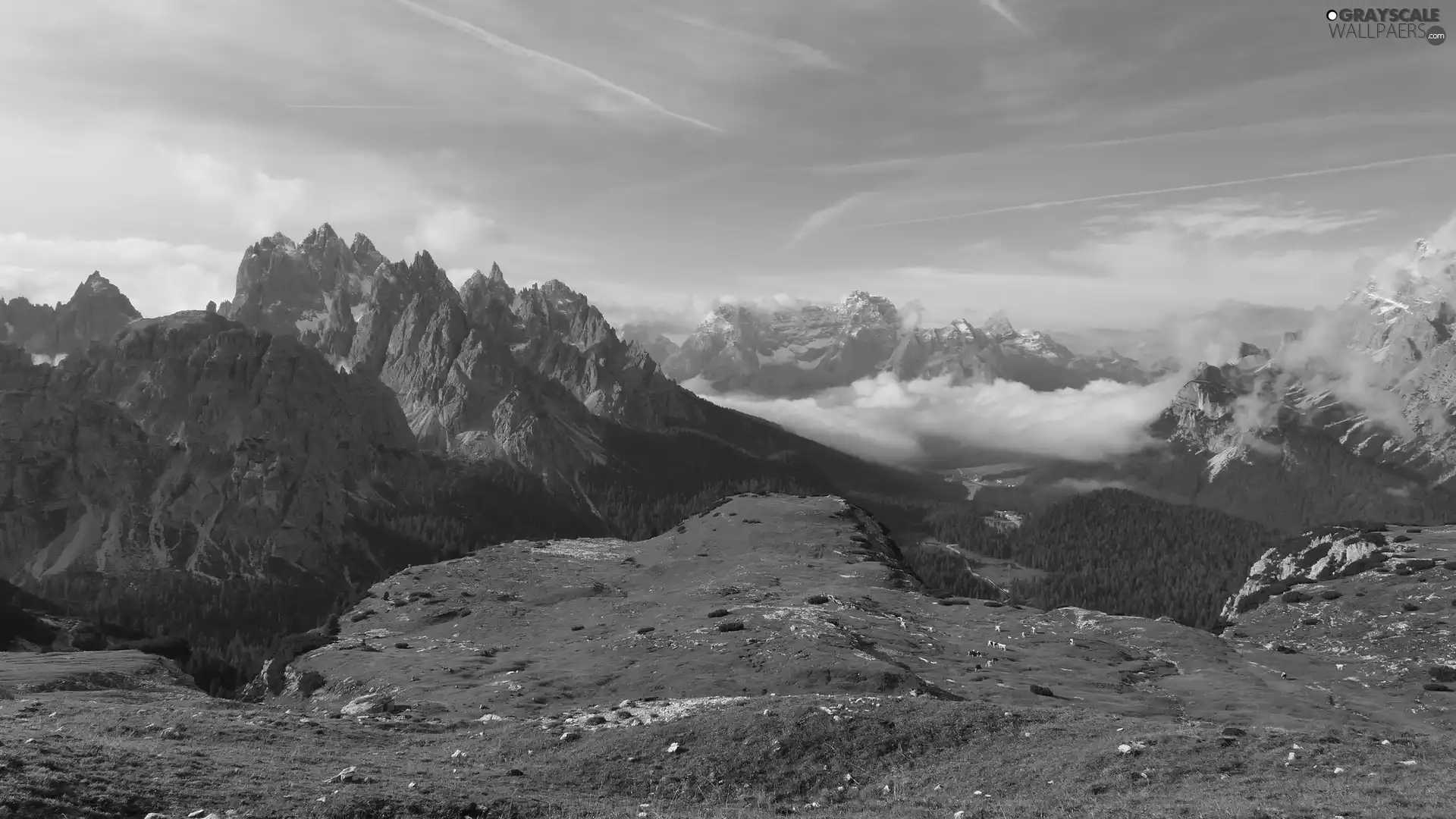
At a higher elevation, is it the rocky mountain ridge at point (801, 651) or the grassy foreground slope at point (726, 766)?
the grassy foreground slope at point (726, 766)

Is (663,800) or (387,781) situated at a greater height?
(387,781)

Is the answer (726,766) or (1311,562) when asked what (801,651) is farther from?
(1311,562)

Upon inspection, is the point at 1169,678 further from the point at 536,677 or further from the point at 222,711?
the point at 222,711

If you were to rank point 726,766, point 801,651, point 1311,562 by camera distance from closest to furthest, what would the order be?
point 726,766, point 801,651, point 1311,562

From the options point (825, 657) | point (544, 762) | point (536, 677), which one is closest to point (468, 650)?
point (536, 677)

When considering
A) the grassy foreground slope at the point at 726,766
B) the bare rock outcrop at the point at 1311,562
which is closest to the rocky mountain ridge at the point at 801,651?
the bare rock outcrop at the point at 1311,562

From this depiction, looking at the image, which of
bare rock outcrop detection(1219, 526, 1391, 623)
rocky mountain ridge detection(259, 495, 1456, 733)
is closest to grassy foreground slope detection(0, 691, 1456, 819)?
rocky mountain ridge detection(259, 495, 1456, 733)

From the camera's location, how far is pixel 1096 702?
2987 inches

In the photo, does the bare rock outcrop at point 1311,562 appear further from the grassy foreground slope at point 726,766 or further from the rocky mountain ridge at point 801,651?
the grassy foreground slope at point 726,766

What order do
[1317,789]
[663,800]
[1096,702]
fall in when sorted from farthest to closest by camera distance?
[1096,702] < [663,800] < [1317,789]

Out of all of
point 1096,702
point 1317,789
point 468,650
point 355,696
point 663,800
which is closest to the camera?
point 1317,789

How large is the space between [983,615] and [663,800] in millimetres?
94745

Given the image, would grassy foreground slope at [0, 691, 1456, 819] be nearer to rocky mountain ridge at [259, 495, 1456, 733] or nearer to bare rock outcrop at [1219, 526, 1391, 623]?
rocky mountain ridge at [259, 495, 1456, 733]

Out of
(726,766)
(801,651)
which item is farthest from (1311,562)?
(726,766)
